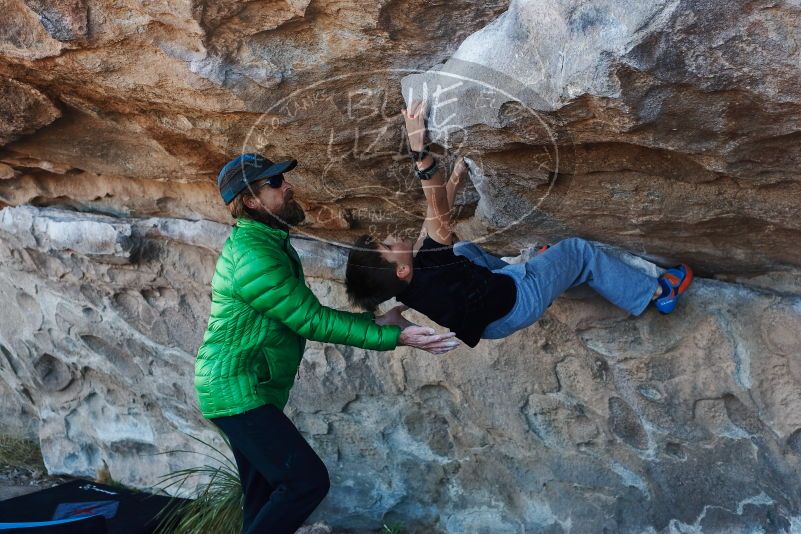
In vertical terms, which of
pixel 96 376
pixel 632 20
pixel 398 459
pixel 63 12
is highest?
pixel 63 12

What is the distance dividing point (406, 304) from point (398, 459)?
4.67 ft

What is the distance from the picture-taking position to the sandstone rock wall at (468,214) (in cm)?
210

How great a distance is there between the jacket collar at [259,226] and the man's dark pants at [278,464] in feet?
1.60

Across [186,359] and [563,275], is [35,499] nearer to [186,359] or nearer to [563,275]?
[186,359]

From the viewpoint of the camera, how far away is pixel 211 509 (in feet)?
12.4

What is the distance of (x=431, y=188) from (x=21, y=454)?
3.68 meters

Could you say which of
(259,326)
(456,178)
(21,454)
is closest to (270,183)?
(259,326)

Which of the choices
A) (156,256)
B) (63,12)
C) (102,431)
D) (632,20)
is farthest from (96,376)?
(632,20)

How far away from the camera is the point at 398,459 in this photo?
3852mm

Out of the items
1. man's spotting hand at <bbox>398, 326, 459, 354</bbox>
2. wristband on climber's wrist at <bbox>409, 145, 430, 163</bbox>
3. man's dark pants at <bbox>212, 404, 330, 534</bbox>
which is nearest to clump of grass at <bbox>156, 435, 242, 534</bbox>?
man's dark pants at <bbox>212, 404, 330, 534</bbox>

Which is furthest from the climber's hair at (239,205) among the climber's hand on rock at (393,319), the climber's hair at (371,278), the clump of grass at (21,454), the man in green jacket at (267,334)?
the clump of grass at (21,454)

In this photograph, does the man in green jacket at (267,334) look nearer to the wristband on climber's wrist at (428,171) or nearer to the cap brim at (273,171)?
the cap brim at (273,171)
